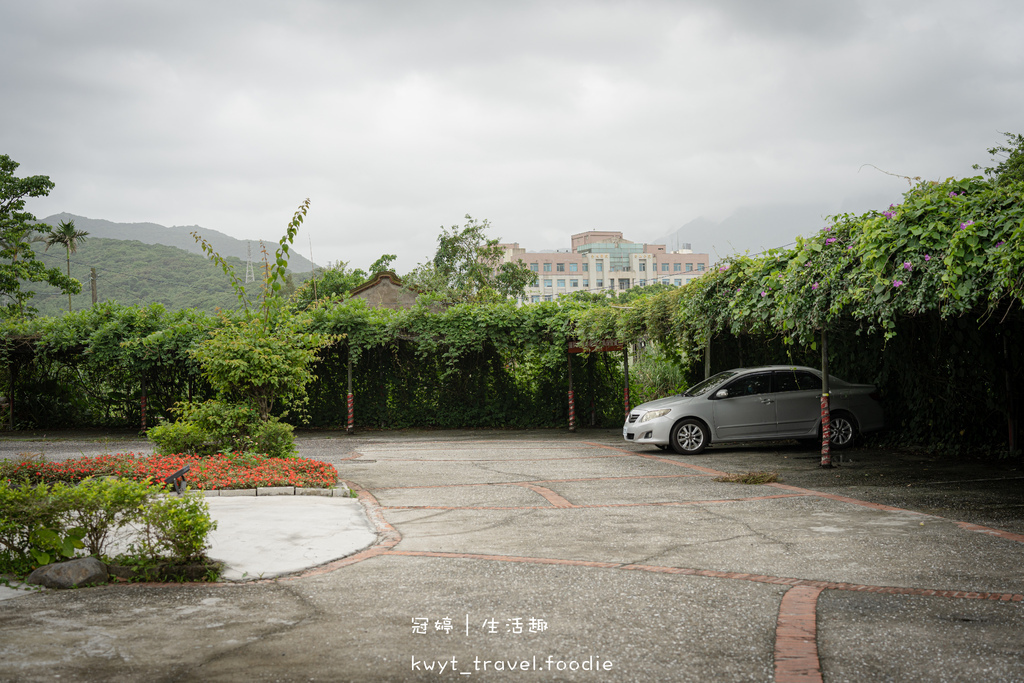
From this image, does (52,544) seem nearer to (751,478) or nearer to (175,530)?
(175,530)

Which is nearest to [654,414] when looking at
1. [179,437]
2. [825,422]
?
[825,422]

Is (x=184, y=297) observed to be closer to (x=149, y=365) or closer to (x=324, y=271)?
(x=324, y=271)

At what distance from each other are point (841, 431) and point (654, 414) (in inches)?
137

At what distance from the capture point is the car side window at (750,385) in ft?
46.4

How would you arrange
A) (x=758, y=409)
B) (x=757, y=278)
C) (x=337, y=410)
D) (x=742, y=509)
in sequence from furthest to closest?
1. (x=337, y=410)
2. (x=758, y=409)
3. (x=757, y=278)
4. (x=742, y=509)

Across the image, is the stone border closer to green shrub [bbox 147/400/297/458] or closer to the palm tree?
green shrub [bbox 147/400/297/458]

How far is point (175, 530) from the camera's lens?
18.7 ft

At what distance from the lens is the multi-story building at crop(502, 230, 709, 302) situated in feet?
468

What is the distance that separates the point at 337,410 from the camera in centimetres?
2277

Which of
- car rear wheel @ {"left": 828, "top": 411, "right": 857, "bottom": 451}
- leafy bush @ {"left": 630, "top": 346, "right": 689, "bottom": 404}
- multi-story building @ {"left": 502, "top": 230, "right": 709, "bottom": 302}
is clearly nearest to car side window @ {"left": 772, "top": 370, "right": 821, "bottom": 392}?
car rear wheel @ {"left": 828, "top": 411, "right": 857, "bottom": 451}

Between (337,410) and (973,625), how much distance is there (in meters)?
20.0

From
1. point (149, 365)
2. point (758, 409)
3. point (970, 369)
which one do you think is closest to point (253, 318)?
point (758, 409)

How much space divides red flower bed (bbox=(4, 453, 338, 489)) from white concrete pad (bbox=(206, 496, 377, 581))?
61 centimetres

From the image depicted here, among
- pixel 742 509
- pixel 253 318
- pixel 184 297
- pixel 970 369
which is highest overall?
pixel 184 297
